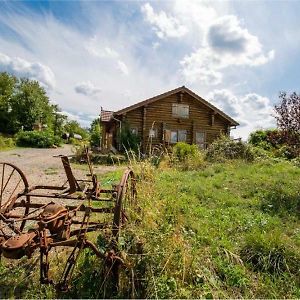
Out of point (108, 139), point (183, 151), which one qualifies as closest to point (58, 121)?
point (108, 139)

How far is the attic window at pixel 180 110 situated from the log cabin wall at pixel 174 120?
0.61ft

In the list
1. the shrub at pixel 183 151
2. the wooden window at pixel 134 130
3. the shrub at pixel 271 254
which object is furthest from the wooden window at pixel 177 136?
the shrub at pixel 271 254

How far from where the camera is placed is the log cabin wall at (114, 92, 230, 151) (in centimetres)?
2228

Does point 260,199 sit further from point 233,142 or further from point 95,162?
point 95,162

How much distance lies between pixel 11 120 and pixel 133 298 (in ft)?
138

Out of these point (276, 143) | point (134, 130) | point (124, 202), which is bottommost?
point (124, 202)

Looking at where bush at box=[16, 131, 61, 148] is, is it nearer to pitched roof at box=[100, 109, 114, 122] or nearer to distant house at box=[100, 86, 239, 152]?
pitched roof at box=[100, 109, 114, 122]

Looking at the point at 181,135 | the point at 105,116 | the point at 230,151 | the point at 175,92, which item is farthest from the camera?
the point at 105,116

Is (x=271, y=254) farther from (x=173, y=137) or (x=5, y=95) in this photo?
(x=5, y=95)

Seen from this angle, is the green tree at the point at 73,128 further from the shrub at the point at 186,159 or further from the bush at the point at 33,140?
the shrub at the point at 186,159

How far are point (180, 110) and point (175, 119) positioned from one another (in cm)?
84

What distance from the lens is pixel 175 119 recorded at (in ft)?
76.3

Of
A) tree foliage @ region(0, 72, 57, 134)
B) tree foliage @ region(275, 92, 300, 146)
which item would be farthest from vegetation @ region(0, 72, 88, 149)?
tree foliage @ region(275, 92, 300, 146)

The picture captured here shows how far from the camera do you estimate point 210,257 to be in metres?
3.62
